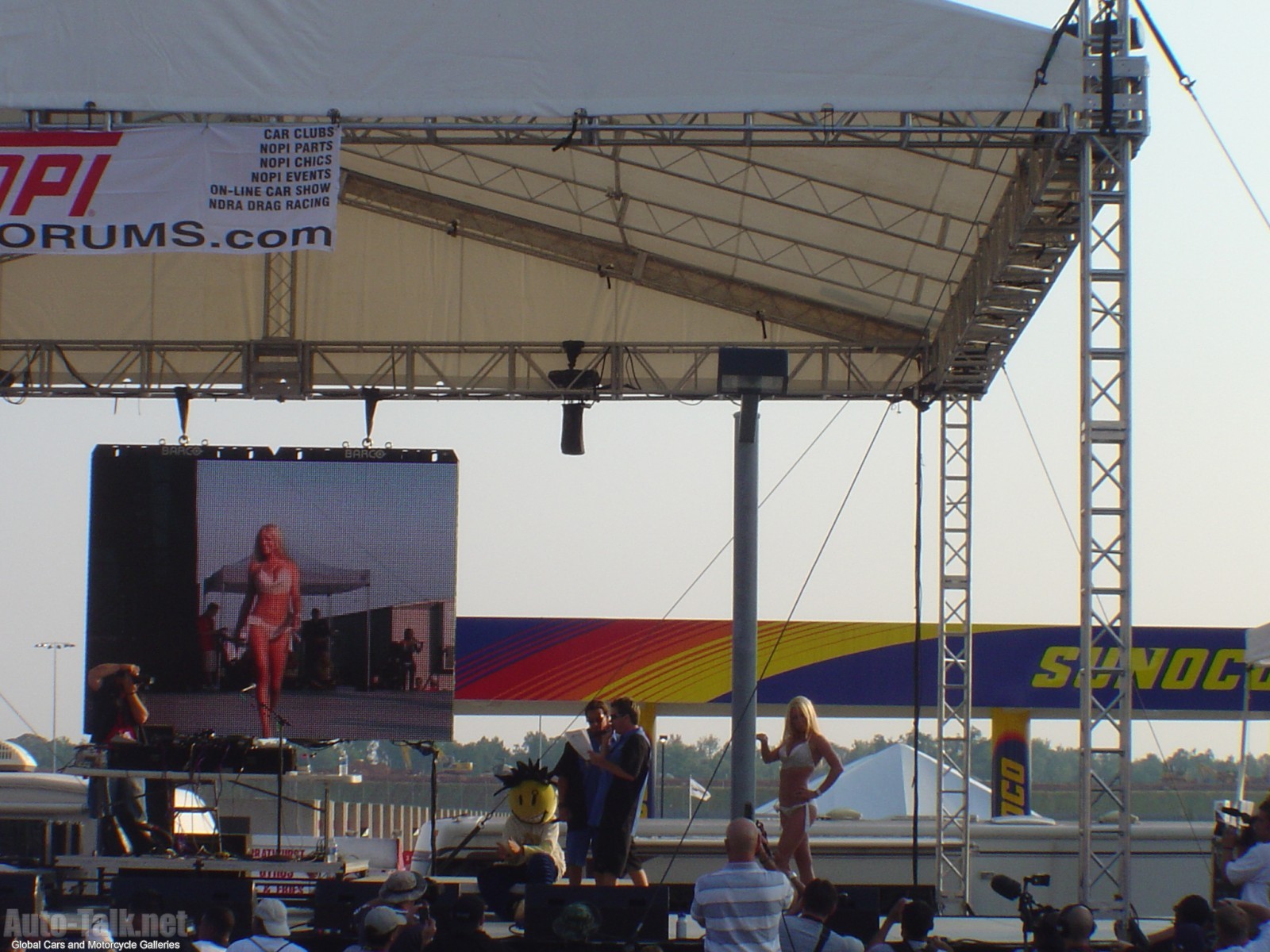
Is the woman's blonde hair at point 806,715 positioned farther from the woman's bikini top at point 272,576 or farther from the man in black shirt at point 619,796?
the woman's bikini top at point 272,576

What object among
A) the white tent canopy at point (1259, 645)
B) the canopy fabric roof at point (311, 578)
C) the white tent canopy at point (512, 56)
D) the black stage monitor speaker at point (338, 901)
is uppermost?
the white tent canopy at point (512, 56)

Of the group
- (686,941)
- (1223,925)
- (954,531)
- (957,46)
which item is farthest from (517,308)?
(1223,925)

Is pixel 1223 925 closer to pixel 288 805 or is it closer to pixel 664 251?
pixel 664 251

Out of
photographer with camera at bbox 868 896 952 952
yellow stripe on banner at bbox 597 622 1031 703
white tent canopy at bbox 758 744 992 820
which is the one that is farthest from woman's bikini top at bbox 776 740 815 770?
white tent canopy at bbox 758 744 992 820

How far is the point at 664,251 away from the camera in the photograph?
508 inches

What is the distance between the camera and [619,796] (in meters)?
8.80

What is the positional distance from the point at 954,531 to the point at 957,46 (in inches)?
193

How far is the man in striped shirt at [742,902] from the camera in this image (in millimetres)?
5527

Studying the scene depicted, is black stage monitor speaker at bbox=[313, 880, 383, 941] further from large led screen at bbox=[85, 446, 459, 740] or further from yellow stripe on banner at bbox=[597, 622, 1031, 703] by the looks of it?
yellow stripe on banner at bbox=[597, 622, 1031, 703]

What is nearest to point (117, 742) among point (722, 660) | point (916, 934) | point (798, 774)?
point (798, 774)

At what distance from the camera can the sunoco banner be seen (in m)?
8.87

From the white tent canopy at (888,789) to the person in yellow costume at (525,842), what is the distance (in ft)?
32.7

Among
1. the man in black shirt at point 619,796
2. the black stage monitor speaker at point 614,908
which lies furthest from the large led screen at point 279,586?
the black stage monitor speaker at point 614,908

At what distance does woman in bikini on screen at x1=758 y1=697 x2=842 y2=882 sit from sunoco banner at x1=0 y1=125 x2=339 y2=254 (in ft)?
12.4
